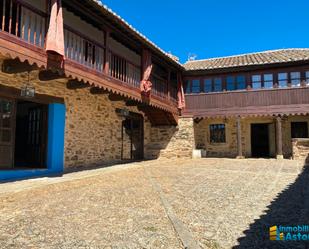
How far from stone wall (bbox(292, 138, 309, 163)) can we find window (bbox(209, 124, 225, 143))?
4.22m

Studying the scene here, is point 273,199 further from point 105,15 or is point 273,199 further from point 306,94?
point 306,94

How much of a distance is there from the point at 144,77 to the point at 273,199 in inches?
271

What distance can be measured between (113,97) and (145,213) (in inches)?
291

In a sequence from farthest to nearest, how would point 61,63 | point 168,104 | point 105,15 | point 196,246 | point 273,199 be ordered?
point 168,104 < point 105,15 < point 61,63 < point 273,199 < point 196,246

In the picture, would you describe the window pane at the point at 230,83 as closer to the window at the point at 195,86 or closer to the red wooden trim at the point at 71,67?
the window at the point at 195,86

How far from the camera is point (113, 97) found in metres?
10.9

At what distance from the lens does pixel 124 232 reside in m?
3.30

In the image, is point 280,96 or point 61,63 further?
point 280,96

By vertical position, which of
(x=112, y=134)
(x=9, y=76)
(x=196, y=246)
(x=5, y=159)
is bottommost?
A: (x=196, y=246)

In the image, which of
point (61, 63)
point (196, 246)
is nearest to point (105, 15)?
point (61, 63)

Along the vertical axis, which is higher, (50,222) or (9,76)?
(9,76)

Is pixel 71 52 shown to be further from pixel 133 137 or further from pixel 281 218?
pixel 281 218

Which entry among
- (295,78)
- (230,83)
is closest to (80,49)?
(230,83)

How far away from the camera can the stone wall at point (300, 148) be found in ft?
42.4
